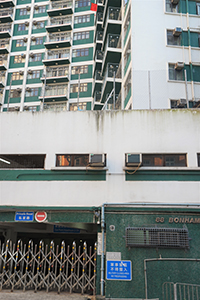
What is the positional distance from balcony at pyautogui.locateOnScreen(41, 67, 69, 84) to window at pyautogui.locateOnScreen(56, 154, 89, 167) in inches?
1021

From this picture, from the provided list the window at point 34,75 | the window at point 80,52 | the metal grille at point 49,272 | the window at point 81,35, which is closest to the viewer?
the metal grille at point 49,272

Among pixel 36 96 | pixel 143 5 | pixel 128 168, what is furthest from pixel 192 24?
pixel 36 96

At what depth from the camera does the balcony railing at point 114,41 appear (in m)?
24.4

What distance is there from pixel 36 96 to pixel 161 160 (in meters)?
29.3

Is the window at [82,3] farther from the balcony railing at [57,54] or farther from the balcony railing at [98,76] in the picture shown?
the balcony railing at [98,76]

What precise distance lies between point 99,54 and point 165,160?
950 inches

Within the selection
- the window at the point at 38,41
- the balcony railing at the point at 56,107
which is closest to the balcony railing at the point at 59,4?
the window at the point at 38,41

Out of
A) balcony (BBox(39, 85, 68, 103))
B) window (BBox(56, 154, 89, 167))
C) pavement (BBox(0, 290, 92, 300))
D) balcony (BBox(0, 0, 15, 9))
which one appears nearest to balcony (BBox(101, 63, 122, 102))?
balcony (BBox(39, 85, 68, 103))

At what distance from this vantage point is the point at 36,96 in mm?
36656

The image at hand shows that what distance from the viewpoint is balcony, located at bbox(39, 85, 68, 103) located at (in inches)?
1372

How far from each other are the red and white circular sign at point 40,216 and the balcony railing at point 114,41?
18.5 metres

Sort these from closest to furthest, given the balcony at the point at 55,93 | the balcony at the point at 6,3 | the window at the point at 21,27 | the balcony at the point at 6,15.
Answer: the balcony at the point at 55,93, the balcony at the point at 6,15, the window at the point at 21,27, the balcony at the point at 6,3

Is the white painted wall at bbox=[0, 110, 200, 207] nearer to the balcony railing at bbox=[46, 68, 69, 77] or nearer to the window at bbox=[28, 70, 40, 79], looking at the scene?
Answer: the balcony railing at bbox=[46, 68, 69, 77]

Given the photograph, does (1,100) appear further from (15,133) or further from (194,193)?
(194,193)
